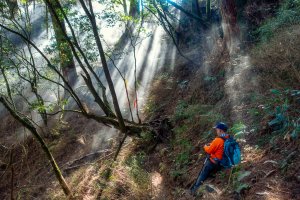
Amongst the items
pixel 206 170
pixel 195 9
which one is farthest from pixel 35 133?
pixel 195 9

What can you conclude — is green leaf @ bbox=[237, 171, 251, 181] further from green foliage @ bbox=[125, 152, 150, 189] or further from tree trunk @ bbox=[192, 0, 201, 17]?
tree trunk @ bbox=[192, 0, 201, 17]

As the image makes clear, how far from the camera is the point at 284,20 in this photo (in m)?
10.0

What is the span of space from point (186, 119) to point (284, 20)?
14.7ft

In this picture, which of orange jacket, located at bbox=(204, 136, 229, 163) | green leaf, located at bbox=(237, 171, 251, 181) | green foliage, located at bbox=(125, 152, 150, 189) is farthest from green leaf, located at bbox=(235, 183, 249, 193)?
green foliage, located at bbox=(125, 152, 150, 189)

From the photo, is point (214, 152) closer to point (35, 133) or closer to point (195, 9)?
point (35, 133)

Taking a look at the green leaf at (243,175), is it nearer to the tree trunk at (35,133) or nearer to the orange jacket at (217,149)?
the orange jacket at (217,149)

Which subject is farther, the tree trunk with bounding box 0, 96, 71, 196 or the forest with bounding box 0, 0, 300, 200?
the tree trunk with bounding box 0, 96, 71, 196

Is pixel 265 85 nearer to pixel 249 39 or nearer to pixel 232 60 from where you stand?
pixel 232 60

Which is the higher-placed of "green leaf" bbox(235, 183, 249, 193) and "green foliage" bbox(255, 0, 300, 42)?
"green foliage" bbox(255, 0, 300, 42)

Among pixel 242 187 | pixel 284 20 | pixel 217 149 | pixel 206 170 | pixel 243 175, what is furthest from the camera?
pixel 284 20

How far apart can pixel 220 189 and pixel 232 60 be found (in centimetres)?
593

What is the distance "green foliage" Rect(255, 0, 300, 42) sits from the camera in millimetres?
9703

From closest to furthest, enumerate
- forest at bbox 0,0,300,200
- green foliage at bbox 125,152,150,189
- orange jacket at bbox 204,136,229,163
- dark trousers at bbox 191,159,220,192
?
forest at bbox 0,0,300,200
orange jacket at bbox 204,136,229,163
dark trousers at bbox 191,159,220,192
green foliage at bbox 125,152,150,189

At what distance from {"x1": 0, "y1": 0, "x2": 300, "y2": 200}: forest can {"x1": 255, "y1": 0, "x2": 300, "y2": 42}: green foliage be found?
0.14 feet
